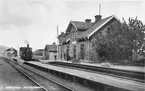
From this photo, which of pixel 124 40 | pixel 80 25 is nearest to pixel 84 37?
pixel 80 25

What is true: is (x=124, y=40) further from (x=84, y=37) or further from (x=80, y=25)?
(x=80, y=25)

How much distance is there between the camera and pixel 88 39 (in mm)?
26797

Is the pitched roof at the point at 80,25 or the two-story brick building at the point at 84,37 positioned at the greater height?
the pitched roof at the point at 80,25

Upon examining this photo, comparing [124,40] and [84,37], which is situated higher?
[84,37]

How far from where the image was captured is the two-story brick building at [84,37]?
26.7 metres

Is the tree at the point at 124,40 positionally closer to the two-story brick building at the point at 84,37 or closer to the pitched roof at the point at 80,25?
the two-story brick building at the point at 84,37

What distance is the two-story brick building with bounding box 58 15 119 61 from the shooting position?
1053 inches

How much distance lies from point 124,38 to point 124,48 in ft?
3.48

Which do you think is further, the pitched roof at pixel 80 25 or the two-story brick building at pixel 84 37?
the pitched roof at pixel 80 25

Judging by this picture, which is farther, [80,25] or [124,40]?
[80,25]

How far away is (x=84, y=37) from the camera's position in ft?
89.1

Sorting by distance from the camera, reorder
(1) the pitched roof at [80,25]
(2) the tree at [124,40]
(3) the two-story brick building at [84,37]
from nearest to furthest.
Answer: (2) the tree at [124,40] → (3) the two-story brick building at [84,37] → (1) the pitched roof at [80,25]

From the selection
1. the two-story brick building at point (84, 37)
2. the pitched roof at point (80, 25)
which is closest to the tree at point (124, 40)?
the two-story brick building at point (84, 37)

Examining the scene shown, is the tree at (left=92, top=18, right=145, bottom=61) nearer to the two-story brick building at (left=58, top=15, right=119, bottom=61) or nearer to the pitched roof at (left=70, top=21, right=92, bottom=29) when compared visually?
the two-story brick building at (left=58, top=15, right=119, bottom=61)
